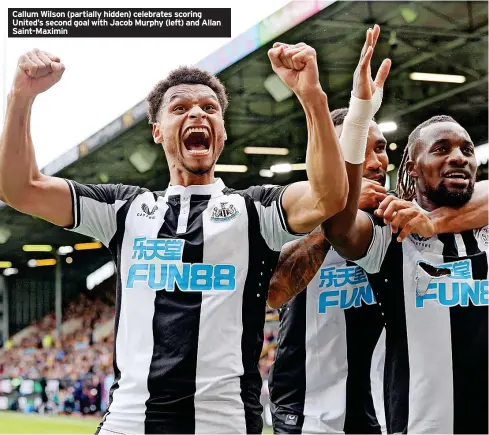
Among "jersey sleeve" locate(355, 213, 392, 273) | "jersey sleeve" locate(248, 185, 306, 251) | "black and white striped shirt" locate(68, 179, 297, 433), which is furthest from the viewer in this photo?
"jersey sleeve" locate(355, 213, 392, 273)

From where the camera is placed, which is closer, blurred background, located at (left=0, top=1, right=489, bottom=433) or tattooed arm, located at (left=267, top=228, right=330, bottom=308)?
tattooed arm, located at (left=267, top=228, right=330, bottom=308)

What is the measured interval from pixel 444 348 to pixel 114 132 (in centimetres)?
319

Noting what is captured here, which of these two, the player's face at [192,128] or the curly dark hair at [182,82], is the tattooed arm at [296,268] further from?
the curly dark hair at [182,82]

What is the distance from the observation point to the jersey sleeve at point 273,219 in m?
2.41

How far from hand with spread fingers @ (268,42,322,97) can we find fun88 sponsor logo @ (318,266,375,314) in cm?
90

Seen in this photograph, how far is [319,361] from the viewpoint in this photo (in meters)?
2.86

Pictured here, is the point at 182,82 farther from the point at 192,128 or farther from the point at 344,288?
the point at 344,288

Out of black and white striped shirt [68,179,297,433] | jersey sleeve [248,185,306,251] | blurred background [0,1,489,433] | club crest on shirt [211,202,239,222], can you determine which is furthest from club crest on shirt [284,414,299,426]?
blurred background [0,1,489,433]

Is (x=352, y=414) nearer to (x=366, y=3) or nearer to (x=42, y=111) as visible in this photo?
(x=42, y=111)

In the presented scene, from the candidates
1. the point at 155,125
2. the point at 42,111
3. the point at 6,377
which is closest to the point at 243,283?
the point at 155,125

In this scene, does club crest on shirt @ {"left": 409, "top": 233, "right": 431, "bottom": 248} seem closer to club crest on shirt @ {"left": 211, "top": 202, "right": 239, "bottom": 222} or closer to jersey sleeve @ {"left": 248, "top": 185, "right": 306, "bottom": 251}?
jersey sleeve @ {"left": 248, "top": 185, "right": 306, "bottom": 251}

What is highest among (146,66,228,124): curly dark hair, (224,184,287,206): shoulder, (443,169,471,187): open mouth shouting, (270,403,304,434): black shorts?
(146,66,228,124): curly dark hair

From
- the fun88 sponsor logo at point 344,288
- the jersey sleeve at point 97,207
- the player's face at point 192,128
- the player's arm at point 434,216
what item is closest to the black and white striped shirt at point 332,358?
the fun88 sponsor logo at point 344,288

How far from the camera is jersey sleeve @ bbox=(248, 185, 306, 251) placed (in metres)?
2.41
